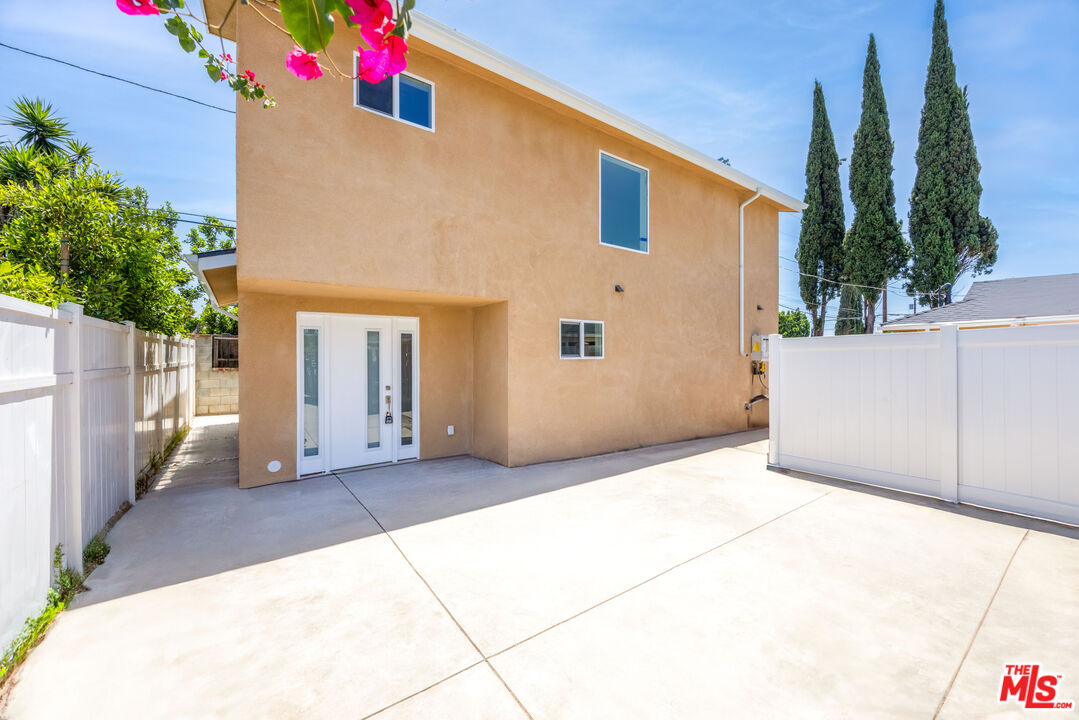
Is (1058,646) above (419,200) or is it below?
below

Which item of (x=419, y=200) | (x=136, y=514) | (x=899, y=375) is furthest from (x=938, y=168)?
(x=136, y=514)

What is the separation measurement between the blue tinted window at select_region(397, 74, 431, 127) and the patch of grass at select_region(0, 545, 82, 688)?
18.7ft

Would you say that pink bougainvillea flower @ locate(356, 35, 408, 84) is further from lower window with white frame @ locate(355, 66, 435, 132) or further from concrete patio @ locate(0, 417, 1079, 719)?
lower window with white frame @ locate(355, 66, 435, 132)

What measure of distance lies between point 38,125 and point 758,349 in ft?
52.3

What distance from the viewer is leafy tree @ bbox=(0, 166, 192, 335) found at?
516 cm

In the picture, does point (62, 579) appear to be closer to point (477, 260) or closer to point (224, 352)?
point (477, 260)

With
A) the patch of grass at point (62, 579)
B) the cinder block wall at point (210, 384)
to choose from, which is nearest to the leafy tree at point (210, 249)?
the cinder block wall at point (210, 384)

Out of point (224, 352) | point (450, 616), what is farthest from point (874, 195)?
point (224, 352)

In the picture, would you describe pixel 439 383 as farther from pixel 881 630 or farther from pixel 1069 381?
pixel 1069 381

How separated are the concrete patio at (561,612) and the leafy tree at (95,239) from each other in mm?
2711

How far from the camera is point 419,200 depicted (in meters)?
6.05

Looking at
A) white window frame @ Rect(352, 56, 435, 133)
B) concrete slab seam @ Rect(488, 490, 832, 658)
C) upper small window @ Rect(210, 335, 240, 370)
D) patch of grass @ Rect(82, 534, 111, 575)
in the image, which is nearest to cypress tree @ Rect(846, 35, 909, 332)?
concrete slab seam @ Rect(488, 490, 832, 658)

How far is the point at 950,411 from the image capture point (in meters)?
5.29

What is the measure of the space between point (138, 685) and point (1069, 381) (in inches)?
316
